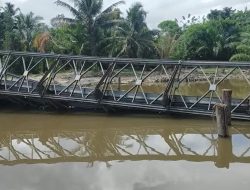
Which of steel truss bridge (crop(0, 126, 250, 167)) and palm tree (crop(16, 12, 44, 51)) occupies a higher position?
palm tree (crop(16, 12, 44, 51))

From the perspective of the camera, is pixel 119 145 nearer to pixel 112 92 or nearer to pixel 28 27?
pixel 112 92

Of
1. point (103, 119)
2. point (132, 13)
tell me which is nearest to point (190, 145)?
point (103, 119)

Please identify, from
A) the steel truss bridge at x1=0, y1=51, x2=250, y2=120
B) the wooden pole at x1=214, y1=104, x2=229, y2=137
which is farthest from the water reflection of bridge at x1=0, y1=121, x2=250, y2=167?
the steel truss bridge at x1=0, y1=51, x2=250, y2=120

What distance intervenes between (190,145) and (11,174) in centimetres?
599

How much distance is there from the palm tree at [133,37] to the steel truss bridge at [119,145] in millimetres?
24909

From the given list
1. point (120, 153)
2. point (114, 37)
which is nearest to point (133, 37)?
point (114, 37)

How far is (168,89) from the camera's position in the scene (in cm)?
1777

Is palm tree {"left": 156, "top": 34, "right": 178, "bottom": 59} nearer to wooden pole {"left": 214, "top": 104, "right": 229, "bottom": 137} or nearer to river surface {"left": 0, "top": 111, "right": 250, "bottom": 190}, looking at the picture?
river surface {"left": 0, "top": 111, "right": 250, "bottom": 190}

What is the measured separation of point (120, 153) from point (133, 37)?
29760mm

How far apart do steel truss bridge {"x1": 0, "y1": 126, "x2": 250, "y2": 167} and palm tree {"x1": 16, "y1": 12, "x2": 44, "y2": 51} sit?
2649 centimetres

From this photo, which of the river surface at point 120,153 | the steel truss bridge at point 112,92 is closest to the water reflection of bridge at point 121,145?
the river surface at point 120,153

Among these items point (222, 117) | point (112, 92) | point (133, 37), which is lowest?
point (222, 117)

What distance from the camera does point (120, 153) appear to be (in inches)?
549

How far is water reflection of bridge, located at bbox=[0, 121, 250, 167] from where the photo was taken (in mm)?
13312
